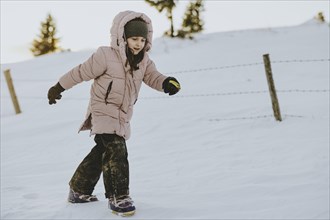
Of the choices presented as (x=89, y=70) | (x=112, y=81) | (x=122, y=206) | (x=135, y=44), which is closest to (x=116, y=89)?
(x=112, y=81)

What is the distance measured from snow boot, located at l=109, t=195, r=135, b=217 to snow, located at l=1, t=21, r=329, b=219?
123mm

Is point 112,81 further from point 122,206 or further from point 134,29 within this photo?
point 122,206

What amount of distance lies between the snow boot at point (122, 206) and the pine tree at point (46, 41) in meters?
34.6

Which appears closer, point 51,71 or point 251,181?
point 251,181

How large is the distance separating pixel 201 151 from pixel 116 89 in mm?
2423

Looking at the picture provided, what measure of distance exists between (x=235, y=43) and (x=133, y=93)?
15.8m

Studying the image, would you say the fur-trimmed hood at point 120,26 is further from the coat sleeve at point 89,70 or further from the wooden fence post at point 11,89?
the wooden fence post at point 11,89

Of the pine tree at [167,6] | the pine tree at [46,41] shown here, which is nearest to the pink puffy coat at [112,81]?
the pine tree at [167,6]

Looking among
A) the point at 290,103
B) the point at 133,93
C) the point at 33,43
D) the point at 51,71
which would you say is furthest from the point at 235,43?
the point at 33,43

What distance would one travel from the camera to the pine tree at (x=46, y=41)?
35375 mm

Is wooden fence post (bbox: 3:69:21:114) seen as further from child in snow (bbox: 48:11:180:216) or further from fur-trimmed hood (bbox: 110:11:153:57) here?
fur-trimmed hood (bbox: 110:11:153:57)

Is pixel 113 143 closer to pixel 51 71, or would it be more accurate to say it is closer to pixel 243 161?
pixel 243 161

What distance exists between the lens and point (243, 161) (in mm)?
4449

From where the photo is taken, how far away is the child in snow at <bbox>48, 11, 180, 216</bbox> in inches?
117
